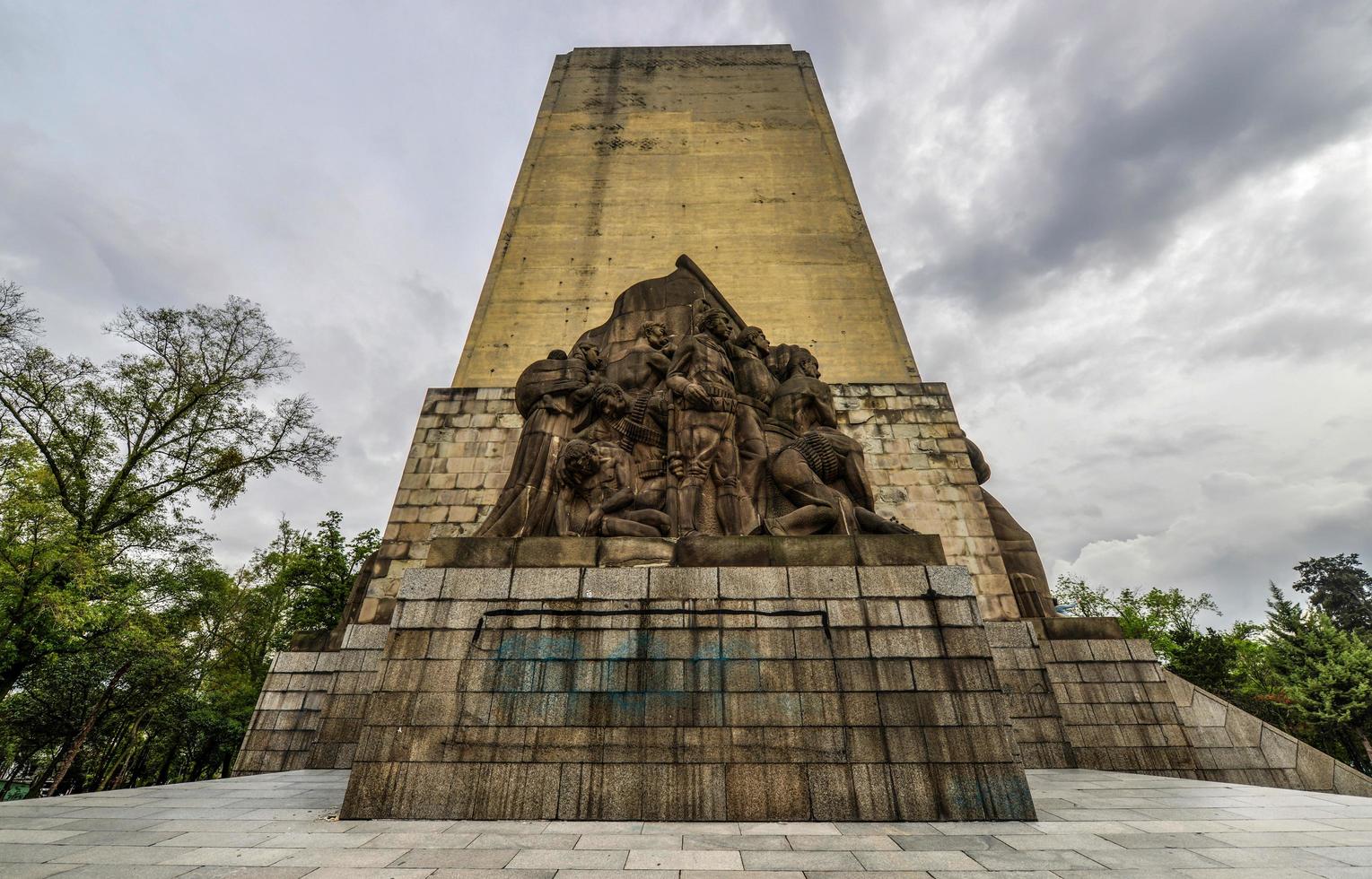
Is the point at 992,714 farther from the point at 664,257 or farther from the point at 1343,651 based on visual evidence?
the point at 1343,651

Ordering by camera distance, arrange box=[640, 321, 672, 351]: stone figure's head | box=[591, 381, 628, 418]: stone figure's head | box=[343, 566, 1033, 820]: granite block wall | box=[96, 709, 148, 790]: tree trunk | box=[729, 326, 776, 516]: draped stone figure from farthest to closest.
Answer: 1. box=[96, 709, 148, 790]: tree trunk
2. box=[640, 321, 672, 351]: stone figure's head
3. box=[591, 381, 628, 418]: stone figure's head
4. box=[729, 326, 776, 516]: draped stone figure
5. box=[343, 566, 1033, 820]: granite block wall

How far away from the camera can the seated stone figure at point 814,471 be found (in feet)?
19.2

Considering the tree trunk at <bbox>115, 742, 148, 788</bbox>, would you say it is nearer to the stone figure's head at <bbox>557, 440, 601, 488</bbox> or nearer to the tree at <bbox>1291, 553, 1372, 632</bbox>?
the stone figure's head at <bbox>557, 440, 601, 488</bbox>

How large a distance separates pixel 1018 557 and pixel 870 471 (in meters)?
2.79

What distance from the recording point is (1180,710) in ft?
27.3

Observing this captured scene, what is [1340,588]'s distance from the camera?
1481 inches

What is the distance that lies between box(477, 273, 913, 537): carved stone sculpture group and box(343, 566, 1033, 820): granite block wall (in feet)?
2.76

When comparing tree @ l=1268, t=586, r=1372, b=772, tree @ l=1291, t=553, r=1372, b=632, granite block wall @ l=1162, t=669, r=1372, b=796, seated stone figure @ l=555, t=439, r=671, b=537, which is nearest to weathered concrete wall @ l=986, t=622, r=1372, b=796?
granite block wall @ l=1162, t=669, r=1372, b=796

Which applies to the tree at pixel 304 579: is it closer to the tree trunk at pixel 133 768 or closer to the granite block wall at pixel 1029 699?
the tree trunk at pixel 133 768

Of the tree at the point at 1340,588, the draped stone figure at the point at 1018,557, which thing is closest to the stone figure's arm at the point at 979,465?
the draped stone figure at the point at 1018,557

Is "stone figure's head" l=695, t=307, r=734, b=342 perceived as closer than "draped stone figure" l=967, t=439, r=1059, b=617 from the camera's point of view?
Yes

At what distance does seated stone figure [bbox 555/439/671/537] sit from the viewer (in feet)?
19.2

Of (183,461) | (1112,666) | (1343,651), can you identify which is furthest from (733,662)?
(1343,651)

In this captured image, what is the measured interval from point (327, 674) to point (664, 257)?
11.3 m
